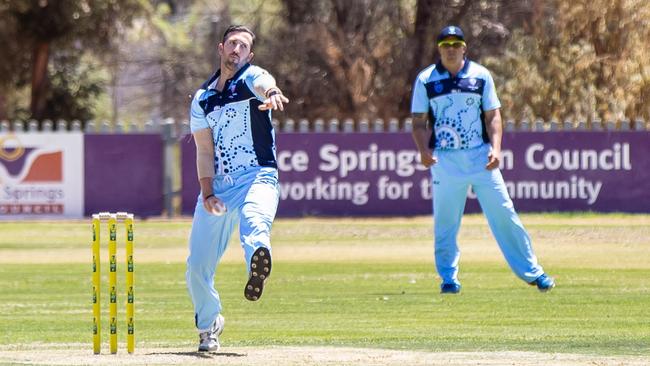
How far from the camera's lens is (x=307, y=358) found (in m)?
9.46

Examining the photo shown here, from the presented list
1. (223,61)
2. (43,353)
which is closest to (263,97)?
(223,61)

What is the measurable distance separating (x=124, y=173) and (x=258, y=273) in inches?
853

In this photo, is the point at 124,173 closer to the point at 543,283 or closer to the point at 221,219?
the point at 543,283

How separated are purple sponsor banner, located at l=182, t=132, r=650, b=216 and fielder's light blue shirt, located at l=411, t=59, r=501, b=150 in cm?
1561

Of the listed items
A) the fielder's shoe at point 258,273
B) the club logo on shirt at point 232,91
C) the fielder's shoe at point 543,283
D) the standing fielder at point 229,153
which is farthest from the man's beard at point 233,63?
the fielder's shoe at point 543,283

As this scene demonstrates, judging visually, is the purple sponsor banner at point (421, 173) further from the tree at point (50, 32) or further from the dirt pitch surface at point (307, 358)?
the dirt pitch surface at point (307, 358)

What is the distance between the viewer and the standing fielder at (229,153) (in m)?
9.60

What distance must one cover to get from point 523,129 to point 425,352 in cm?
2002

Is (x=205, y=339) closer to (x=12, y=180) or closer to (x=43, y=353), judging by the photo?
(x=43, y=353)

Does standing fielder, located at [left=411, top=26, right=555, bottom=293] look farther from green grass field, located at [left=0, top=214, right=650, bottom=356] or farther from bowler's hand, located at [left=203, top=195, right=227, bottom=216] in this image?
bowler's hand, located at [left=203, top=195, right=227, bottom=216]

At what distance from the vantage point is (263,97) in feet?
31.1

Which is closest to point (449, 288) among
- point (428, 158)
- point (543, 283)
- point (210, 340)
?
point (543, 283)

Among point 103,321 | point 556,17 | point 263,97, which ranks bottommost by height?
point 103,321

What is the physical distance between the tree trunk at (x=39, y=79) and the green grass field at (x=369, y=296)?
614 inches
